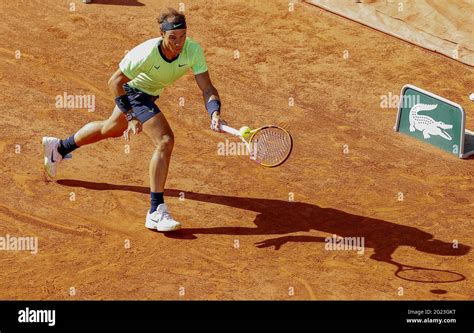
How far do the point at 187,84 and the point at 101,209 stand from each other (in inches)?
160

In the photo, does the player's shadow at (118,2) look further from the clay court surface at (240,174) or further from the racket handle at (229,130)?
the racket handle at (229,130)

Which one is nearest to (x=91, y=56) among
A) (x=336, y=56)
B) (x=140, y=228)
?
(x=336, y=56)

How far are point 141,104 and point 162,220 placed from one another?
4.68 feet

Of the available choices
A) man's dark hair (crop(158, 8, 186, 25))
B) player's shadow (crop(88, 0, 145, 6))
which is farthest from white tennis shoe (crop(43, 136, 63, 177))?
player's shadow (crop(88, 0, 145, 6))

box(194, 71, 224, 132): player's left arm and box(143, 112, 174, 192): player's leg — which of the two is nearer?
box(194, 71, 224, 132): player's left arm

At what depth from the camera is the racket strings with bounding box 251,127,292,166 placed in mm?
12070

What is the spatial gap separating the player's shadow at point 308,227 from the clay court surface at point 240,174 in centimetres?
3

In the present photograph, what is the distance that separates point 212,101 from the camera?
12562 mm

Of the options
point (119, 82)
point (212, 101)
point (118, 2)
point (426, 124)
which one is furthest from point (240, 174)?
point (118, 2)

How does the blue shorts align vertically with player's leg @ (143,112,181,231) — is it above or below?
above

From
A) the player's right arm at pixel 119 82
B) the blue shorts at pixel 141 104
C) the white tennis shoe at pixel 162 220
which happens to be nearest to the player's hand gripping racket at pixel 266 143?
the blue shorts at pixel 141 104

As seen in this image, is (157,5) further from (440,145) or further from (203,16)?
(440,145)

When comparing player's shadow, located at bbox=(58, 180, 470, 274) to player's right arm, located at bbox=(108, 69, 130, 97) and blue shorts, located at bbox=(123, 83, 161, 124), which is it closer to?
blue shorts, located at bbox=(123, 83, 161, 124)

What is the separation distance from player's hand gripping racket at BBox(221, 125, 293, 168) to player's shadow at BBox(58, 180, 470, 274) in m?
1.10
